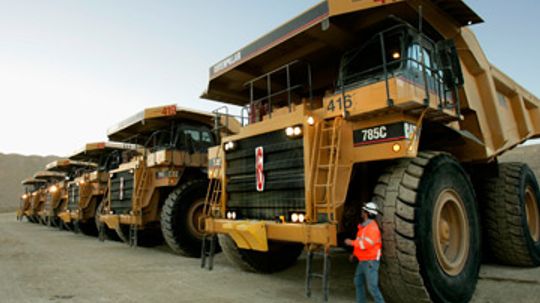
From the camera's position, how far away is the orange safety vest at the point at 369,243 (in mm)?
3637

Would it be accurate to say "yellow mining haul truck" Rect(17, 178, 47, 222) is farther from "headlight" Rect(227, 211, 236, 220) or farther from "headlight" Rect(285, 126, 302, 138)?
"headlight" Rect(285, 126, 302, 138)

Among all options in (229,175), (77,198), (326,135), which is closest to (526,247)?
(326,135)

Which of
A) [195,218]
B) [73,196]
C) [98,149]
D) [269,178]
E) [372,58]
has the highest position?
[98,149]

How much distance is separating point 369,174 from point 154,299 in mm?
3142

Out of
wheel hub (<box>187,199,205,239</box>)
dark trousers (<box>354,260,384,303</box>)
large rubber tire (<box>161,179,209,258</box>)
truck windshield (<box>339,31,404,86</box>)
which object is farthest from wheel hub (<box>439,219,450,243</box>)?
large rubber tire (<box>161,179,209,258</box>)

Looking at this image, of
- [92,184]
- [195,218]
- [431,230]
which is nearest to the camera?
[431,230]

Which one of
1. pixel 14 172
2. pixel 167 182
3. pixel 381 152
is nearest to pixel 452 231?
pixel 381 152

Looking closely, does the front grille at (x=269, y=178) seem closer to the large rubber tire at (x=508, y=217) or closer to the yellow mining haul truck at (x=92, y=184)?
the large rubber tire at (x=508, y=217)

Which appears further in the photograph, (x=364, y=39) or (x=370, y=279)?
(x=364, y=39)

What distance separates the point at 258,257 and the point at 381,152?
281 cm

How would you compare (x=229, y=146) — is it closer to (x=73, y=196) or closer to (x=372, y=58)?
(x=372, y=58)

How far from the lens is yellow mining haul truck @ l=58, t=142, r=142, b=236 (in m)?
13.0

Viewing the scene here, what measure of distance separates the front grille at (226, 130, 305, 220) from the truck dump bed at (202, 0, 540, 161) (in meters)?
1.28

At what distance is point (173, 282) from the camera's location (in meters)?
5.41
